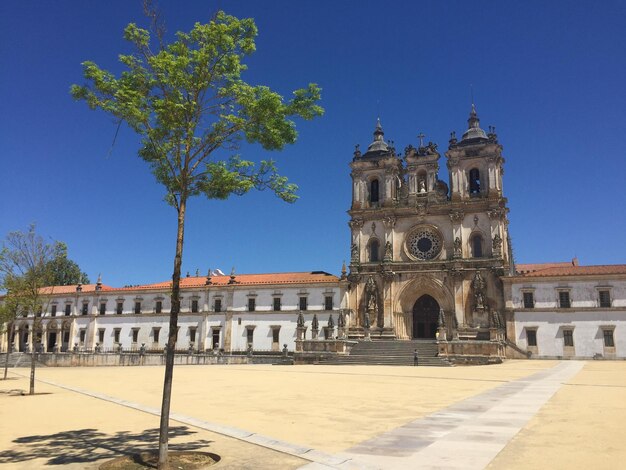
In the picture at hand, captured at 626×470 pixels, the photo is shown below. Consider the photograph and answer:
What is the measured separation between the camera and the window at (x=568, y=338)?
1657 inches

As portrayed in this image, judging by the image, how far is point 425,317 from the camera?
159 feet

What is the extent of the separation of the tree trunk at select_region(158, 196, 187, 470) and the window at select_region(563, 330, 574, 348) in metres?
42.1

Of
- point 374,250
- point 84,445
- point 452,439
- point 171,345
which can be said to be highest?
point 374,250

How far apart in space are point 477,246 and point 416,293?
7527 millimetres

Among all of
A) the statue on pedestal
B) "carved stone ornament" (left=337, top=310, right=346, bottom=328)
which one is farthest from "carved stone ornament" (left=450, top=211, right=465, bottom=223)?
"carved stone ornament" (left=337, top=310, right=346, bottom=328)

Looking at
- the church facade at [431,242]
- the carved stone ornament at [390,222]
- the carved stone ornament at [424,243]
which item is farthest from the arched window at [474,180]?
the carved stone ornament at [390,222]

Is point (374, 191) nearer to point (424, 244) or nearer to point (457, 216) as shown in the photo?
point (424, 244)

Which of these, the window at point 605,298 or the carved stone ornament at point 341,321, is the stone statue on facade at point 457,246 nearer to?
the window at point 605,298

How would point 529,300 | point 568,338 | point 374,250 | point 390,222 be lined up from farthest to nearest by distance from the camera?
point 374,250, point 390,222, point 529,300, point 568,338

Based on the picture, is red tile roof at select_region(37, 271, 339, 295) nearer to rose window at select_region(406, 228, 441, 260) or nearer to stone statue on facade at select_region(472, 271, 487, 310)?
rose window at select_region(406, 228, 441, 260)

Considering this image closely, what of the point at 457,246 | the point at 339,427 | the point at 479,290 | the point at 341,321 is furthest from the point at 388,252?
the point at 339,427

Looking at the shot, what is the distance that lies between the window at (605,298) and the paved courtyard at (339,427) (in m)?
27.4

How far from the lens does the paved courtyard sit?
766 centimetres

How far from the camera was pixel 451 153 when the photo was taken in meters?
49.7
